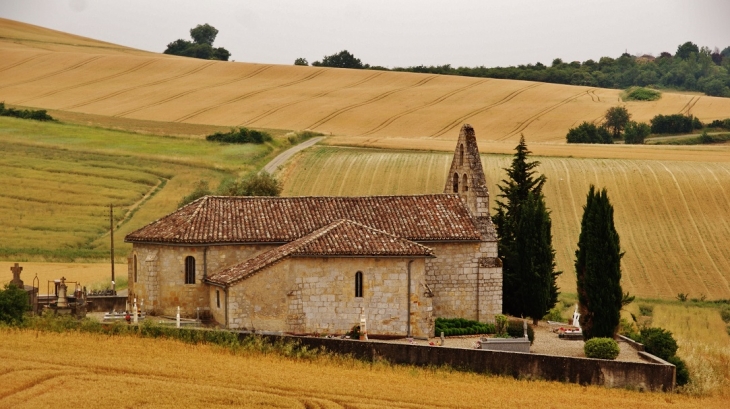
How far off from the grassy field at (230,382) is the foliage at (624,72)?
118540 mm

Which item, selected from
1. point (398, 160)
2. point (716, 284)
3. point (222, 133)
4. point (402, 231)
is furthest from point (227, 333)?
point (222, 133)

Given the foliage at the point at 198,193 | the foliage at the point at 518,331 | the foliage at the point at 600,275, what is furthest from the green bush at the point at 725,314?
the foliage at the point at 198,193

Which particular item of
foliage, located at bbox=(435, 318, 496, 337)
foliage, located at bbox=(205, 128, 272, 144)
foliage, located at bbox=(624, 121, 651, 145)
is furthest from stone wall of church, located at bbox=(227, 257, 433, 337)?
foliage, located at bbox=(624, 121, 651, 145)

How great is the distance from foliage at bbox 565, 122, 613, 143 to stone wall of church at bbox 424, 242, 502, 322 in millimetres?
51266

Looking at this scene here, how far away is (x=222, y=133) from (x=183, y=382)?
66.0 m

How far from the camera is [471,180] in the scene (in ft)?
159

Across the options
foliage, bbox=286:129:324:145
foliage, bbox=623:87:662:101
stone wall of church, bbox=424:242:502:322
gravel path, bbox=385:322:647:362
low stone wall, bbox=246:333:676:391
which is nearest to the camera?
low stone wall, bbox=246:333:676:391

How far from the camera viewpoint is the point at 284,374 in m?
33.7

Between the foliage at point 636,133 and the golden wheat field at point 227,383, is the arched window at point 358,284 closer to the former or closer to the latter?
the golden wheat field at point 227,383

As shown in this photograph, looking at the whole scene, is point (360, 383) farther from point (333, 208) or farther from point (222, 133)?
point (222, 133)

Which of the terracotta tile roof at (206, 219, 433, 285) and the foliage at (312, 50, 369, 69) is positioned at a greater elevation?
the foliage at (312, 50, 369, 69)

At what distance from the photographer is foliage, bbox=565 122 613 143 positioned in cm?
9688

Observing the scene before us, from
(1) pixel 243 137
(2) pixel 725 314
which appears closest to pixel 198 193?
(1) pixel 243 137

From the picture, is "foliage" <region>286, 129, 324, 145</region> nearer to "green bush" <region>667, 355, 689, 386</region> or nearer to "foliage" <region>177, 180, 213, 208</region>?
"foliage" <region>177, 180, 213, 208</region>
